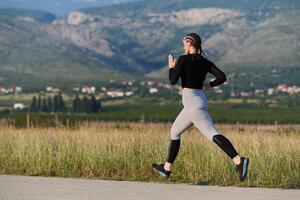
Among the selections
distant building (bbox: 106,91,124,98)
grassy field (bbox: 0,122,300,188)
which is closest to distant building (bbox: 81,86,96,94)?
distant building (bbox: 106,91,124,98)

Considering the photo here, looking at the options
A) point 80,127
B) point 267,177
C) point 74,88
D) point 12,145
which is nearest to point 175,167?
point 267,177

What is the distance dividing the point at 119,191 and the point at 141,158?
242cm

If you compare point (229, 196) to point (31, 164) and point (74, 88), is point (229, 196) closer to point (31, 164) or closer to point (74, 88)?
point (31, 164)

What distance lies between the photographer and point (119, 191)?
8.88 meters

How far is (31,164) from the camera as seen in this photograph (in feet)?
36.9

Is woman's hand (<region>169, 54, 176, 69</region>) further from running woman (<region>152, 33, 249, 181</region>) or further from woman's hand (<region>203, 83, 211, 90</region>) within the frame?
woman's hand (<region>203, 83, 211, 90</region>)

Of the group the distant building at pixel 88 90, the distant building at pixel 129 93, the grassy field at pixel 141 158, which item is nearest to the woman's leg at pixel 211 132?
the grassy field at pixel 141 158

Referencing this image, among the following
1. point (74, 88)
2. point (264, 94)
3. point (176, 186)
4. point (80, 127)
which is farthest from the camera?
point (74, 88)

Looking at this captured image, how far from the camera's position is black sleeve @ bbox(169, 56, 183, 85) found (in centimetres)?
978

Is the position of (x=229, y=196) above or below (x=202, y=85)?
below

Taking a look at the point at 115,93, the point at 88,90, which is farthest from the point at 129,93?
the point at 88,90

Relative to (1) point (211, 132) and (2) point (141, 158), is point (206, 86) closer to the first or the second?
(1) point (211, 132)

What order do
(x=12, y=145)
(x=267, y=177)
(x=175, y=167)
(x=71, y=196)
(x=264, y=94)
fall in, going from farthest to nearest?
(x=264, y=94)
(x=12, y=145)
(x=175, y=167)
(x=267, y=177)
(x=71, y=196)

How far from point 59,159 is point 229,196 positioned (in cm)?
346
